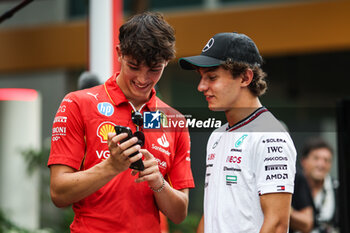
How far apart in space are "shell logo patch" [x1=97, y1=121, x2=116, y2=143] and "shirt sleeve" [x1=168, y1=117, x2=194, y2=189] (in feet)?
0.86

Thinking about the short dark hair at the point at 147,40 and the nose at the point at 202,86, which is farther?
the short dark hair at the point at 147,40

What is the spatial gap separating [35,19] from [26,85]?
113 centimetres

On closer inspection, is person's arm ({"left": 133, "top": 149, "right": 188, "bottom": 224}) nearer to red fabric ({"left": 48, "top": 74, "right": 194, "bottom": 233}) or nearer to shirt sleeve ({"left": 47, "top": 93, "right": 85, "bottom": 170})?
red fabric ({"left": 48, "top": 74, "right": 194, "bottom": 233})

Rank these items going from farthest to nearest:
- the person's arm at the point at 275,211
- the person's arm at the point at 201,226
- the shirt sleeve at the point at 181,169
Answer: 1. the shirt sleeve at the point at 181,169
2. the person's arm at the point at 201,226
3. the person's arm at the point at 275,211

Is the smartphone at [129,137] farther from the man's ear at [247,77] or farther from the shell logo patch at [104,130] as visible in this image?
the man's ear at [247,77]

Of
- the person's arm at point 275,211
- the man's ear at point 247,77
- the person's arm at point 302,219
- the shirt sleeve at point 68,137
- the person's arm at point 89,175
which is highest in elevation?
the man's ear at point 247,77

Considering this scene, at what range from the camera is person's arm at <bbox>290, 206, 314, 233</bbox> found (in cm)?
341

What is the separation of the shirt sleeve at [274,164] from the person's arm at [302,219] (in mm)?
1374

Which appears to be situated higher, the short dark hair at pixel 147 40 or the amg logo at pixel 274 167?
the short dark hair at pixel 147 40

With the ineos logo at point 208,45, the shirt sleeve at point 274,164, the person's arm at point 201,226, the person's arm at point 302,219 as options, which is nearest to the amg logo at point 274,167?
the shirt sleeve at point 274,164

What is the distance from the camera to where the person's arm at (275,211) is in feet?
6.51

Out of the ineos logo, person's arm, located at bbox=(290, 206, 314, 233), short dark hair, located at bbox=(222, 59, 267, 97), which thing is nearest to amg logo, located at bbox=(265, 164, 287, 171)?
short dark hair, located at bbox=(222, 59, 267, 97)

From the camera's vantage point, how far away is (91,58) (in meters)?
4.21

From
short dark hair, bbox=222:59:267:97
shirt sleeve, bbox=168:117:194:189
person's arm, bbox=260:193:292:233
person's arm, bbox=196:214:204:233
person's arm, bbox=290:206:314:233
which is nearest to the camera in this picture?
person's arm, bbox=260:193:292:233
